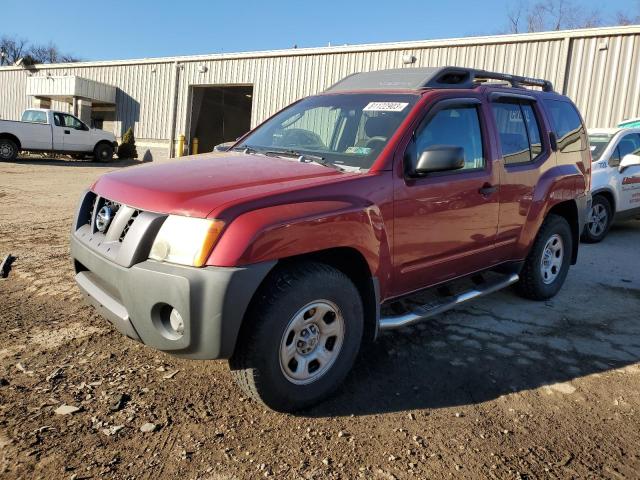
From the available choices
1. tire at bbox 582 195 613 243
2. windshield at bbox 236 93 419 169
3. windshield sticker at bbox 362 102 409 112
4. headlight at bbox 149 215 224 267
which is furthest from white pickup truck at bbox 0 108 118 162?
headlight at bbox 149 215 224 267

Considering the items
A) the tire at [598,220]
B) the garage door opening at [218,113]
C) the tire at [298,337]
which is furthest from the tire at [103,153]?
the tire at [298,337]

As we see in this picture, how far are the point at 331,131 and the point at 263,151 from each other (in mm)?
522

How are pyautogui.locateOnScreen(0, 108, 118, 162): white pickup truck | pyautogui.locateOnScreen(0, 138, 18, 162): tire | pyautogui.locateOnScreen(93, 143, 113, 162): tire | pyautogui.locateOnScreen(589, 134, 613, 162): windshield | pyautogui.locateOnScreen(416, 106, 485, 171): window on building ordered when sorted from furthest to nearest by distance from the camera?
pyautogui.locateOnScreen(93, 143, 113, 162): tire, pyautogui.locateOnScreen(0, 108, 118, 162): white pickup truck, pyautogui.locateOnScreen(0, 138, 18, 162): tire, pyautogui.locateOnScreen(589, 134, 613, 162): windshield, pyautogui.locateOnScreen(416, 106, 485, 171): window on building

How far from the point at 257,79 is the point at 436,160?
1817 cm

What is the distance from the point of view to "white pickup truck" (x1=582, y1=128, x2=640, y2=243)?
8.12m

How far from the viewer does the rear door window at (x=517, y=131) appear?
4.27m

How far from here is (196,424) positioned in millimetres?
2789

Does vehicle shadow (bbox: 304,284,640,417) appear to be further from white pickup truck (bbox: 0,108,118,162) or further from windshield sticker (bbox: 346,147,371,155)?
white pickup truck (bbox: 0,108,118,162)

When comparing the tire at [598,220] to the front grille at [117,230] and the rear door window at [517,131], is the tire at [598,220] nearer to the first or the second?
the rear door window at [517,131]

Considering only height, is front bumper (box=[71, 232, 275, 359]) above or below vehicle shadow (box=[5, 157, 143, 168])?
below

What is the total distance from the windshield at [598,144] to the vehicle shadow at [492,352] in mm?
3462

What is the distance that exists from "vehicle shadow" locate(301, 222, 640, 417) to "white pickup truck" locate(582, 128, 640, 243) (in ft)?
9.70

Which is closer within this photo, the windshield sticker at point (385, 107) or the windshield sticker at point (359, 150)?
the windshield sticker at point (359, 150)

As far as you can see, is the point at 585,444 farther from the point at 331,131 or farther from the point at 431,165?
the point at 331,131
